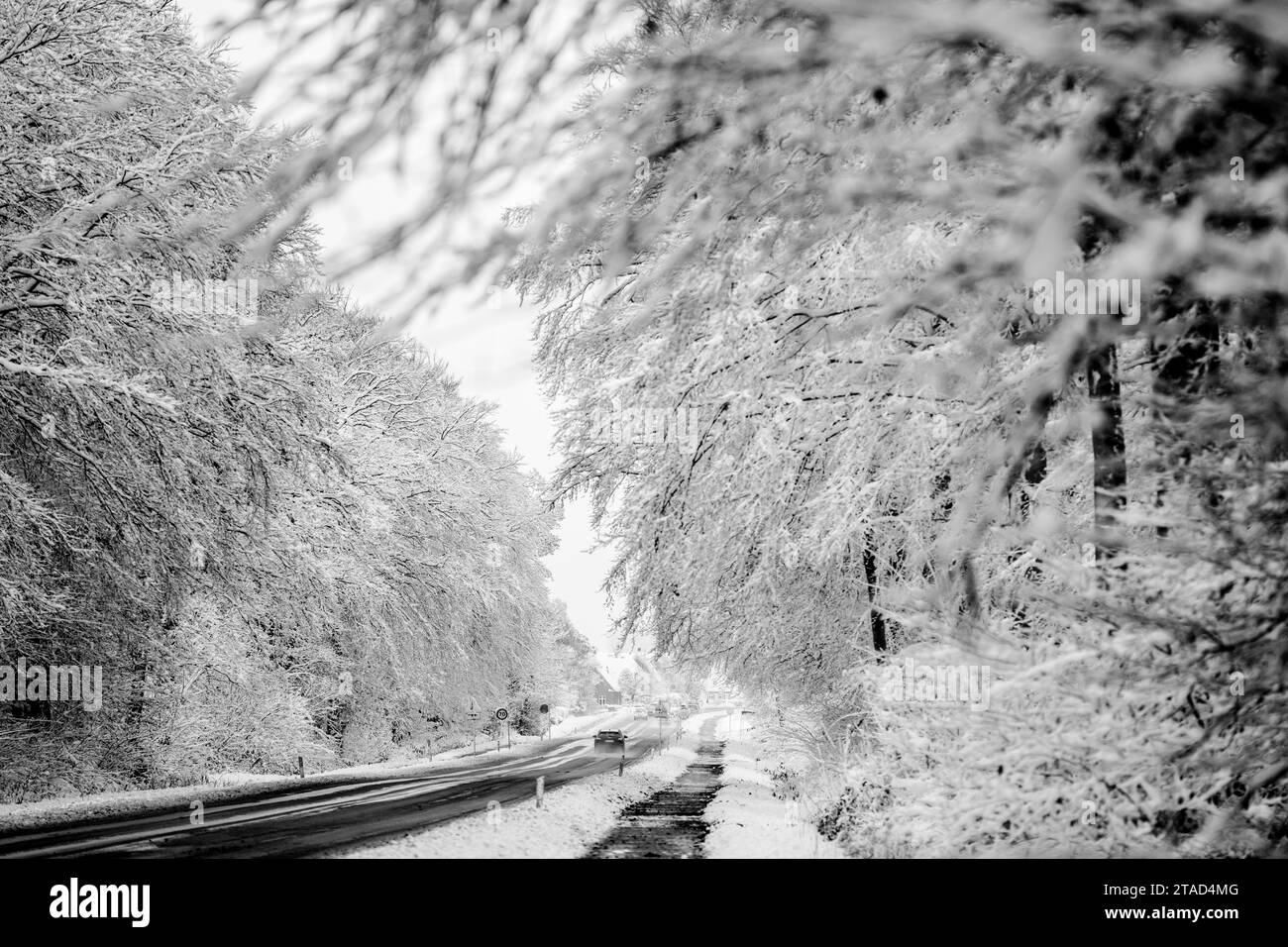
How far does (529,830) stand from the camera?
11.4m

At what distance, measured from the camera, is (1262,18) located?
1796 mm

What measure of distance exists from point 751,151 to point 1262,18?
6.96 feet

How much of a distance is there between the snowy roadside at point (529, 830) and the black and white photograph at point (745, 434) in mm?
149

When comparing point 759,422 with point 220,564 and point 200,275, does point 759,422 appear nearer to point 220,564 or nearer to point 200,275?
point 200,275

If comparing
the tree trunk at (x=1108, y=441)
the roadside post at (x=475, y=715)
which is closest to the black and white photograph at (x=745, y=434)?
the tree trunk at (x=1108, y=441)

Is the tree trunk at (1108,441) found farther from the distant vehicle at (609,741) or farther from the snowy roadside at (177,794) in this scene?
the distant vehicle at (609,741)

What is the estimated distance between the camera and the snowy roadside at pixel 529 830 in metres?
9.20

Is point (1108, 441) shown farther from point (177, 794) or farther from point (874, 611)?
point (177, 794)

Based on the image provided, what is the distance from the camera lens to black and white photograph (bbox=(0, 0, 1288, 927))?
9.53ft

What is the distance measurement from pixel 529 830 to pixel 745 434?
5.74m

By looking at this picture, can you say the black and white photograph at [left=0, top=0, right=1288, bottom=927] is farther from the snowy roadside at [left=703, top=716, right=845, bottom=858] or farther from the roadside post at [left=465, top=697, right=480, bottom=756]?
the roadside post at [left=465, top=697, right=480, bottom=756]

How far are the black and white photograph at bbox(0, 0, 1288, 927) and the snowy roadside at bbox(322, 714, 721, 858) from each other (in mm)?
149

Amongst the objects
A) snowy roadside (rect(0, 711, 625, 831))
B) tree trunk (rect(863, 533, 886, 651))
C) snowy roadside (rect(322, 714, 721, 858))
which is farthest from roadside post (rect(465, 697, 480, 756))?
tree trunk (rect(863, 533, 886, 651))
